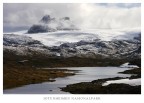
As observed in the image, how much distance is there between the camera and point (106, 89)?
2470 cm

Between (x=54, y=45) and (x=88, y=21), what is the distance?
7.61 metres

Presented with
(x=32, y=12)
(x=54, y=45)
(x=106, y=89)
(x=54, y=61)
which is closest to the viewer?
(x=106, y=89)

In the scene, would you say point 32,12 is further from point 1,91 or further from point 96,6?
point 1,91

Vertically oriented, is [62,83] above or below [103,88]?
above

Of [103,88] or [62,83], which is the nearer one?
[103,88]

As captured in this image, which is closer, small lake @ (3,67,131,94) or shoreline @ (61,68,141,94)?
shoreline @ (61,68,141,94)

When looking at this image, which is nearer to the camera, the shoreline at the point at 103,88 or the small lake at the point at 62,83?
Answer: the shoreline at the point at 103,88
